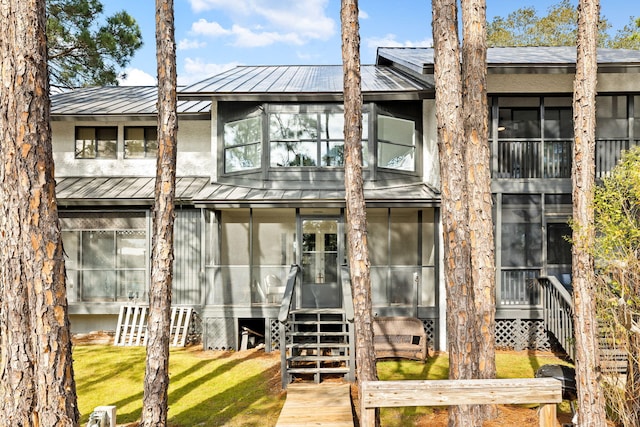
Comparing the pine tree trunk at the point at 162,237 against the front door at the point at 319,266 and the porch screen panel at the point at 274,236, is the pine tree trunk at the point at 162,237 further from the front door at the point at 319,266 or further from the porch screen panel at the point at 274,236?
the porch screen panel at the point at 274,236

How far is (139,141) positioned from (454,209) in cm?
1082

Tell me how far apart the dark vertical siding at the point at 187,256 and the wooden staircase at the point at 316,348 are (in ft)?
12.1

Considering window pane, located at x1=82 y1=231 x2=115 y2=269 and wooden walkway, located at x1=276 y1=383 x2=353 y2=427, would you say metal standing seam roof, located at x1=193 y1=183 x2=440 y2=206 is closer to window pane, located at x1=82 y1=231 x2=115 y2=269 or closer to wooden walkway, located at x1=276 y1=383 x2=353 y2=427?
window pane, located at x1=82 y1=231 x2=115 y2=269

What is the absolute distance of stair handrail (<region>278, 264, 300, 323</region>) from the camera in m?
7.77

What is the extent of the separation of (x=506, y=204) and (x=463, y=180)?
5.69m

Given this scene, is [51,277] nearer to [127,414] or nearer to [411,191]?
[127,414]

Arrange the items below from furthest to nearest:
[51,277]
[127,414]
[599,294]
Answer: [127,414], [599,294], [51,277]

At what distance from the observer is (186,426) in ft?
20.7

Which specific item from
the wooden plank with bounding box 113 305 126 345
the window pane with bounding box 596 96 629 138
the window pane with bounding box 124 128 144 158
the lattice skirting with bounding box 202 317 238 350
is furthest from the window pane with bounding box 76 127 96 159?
the window pane with bounding box 596 96 629 138

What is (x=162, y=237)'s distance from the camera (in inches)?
229

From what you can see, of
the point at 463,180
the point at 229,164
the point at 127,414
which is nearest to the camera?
the point at 463,180

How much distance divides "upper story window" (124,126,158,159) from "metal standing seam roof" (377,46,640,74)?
804 centimetres

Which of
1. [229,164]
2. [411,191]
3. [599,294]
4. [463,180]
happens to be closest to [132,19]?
[229,164]

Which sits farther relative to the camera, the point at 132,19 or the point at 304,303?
the point at 132,19
